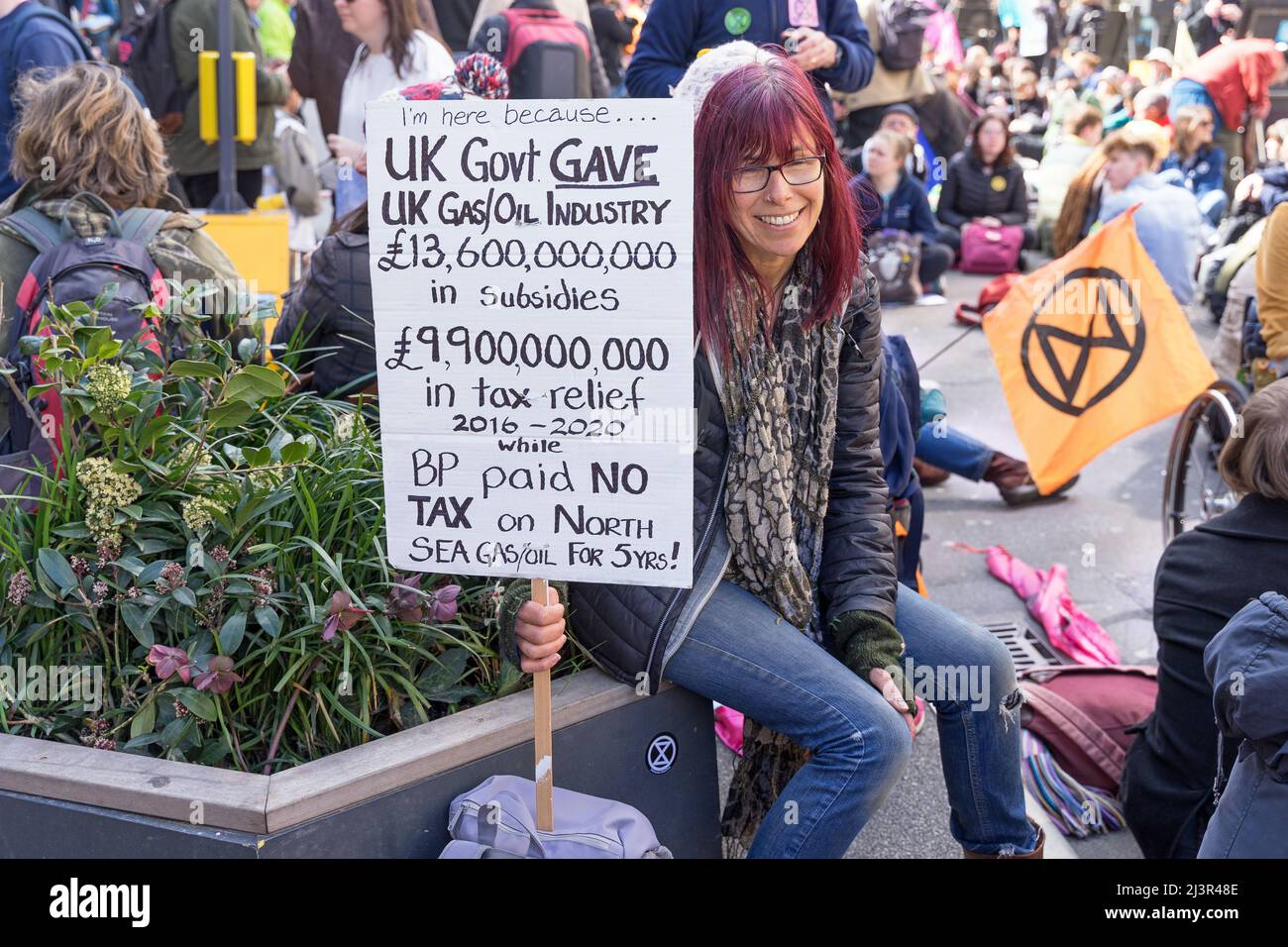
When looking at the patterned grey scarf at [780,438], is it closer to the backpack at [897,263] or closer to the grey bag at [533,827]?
the grey bag at [533,827]

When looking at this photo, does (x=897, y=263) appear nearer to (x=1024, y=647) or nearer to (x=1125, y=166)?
(x=1125, y=166)

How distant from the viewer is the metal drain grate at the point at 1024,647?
4.18 meters

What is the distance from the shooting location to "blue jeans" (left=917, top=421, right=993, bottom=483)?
→ 18.6ft

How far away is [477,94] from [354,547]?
6.04ft

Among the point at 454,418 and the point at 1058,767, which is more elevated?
the point at 454,418

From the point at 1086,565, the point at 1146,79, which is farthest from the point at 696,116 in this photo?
the point at 1146,79

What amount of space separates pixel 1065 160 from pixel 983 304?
3.58m

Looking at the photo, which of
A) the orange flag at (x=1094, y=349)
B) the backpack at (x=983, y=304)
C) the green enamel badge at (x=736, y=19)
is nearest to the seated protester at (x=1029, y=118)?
the backpack at (x=983, y=304)

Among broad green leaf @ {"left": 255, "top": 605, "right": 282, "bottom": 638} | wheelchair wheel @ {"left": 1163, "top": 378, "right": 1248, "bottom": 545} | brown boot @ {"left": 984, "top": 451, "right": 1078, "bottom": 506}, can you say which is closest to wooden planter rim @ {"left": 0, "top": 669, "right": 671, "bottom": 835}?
broad green leaf @ {"left": 255, "top": 605, "right": 282, "bottom": 638}

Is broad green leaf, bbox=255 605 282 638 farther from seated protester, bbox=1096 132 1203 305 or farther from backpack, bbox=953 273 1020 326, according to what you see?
backpack, bbox=953 273 1020 326

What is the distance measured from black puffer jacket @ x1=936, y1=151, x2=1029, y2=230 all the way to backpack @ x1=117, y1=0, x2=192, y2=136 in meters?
6.20
